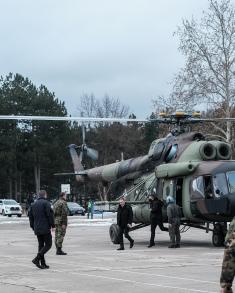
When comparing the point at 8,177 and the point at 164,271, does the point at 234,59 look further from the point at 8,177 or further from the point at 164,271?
the point at 8,177

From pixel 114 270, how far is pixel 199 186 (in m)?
6.49

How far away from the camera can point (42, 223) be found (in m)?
14.3

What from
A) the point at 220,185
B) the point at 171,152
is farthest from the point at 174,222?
the point at 171,152

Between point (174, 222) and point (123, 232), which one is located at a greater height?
point (174, 222)

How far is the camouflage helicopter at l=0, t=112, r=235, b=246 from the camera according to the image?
18.7 m

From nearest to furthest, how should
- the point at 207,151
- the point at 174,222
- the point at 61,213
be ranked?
the point at 61,213
the point at 174,222
the point at 207,151

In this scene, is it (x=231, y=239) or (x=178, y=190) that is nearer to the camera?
(x=231, y=239)

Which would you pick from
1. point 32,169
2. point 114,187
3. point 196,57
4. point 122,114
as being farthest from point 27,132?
point 114,187

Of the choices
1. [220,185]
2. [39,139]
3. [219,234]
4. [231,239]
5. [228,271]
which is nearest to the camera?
[228,271]

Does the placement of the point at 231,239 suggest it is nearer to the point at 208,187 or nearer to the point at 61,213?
the point at 61,213

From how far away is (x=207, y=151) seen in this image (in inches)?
792

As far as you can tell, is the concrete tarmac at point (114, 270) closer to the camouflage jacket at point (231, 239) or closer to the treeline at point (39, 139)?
the camouflage jacket at point (231, 239)

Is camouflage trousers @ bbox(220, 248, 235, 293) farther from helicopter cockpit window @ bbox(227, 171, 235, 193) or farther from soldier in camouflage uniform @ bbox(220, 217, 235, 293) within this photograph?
helicopter cockpit window @ bbox(227, 171, 235, 193)

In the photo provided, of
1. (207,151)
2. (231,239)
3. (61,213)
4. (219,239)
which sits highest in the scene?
(207,151)
